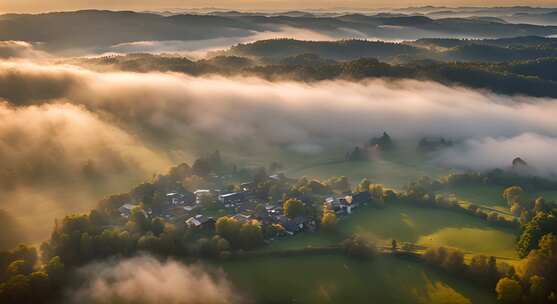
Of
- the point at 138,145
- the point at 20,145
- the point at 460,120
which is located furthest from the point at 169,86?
the point at 460,120

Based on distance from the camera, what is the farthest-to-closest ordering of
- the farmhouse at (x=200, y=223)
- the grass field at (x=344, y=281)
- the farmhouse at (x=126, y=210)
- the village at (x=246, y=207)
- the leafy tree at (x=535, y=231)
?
1. the farmhouse at (x=126, y=210)
2. the village at (x=246, y=207)
3. the farmhouse at (x=200, y=223)
4. the leafy tree at (x=535, y=231)
5. the grass field at (x=344, y=281)

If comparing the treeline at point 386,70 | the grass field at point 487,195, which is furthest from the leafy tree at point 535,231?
the treeline at point 386,70

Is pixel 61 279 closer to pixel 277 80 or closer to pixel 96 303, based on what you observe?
pixel 96 303

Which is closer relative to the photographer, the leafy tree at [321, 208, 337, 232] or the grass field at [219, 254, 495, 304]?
the grass field at [219, 254, 495, 304]

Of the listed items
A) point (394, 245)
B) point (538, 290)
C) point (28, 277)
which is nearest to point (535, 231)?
point (538, 290)

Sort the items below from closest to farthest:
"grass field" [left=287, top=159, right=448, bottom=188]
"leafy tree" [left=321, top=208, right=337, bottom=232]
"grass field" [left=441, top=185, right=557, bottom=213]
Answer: "leafy tree" [left=321, top=208, right=337, bottom=232]
"grass field" [left=441, top=185, right=557, bottom=213]
"grass field" [left=287, top=159, right=448, bottom=188]

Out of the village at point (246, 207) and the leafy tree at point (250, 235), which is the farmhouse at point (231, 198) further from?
the leafy tree at point (250, 235)

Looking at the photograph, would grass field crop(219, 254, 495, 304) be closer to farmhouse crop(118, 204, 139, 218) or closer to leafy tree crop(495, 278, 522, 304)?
leafy tree crop(495, 278, 522, 304)

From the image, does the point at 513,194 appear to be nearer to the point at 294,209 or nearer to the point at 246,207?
the point at 294,209

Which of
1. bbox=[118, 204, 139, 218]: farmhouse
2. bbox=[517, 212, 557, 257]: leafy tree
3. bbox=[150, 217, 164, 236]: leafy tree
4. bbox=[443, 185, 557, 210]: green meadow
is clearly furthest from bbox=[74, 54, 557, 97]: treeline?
bbox=[150, 217, 164, 236]: leafy tree

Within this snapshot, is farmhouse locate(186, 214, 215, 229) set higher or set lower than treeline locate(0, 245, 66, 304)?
lower
